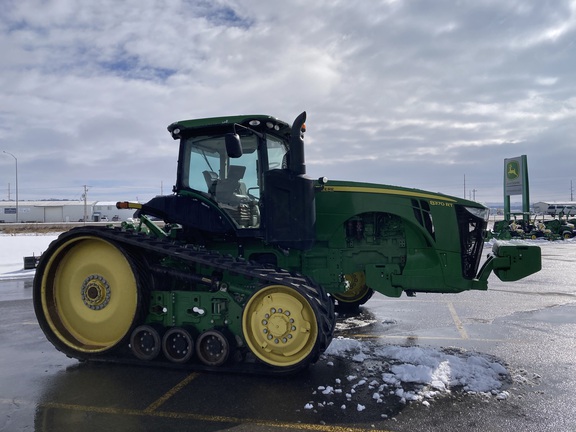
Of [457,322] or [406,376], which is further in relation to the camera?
[457,322]

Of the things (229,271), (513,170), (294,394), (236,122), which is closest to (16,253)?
(236,122)

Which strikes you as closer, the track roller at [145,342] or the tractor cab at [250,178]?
the track roller at [145,342]

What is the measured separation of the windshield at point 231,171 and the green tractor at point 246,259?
1 cm

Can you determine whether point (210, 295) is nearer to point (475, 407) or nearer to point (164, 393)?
point (164, 393)

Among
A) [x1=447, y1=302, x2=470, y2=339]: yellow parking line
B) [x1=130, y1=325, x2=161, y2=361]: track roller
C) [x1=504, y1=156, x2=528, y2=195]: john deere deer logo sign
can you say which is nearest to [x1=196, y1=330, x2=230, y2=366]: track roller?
[x1=130, y1=325, x2=161, y2=361]: track roller

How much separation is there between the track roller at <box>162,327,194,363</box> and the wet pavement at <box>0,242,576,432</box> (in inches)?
7.0

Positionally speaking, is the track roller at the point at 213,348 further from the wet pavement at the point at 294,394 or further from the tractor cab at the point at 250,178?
the tractor cab at the point at 250,178

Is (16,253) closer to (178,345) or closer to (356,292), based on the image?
(356,292)

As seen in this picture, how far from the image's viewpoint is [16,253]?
1903 cm

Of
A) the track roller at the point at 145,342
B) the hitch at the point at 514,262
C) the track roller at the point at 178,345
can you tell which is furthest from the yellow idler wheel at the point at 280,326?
the hitch at the point at 514,262

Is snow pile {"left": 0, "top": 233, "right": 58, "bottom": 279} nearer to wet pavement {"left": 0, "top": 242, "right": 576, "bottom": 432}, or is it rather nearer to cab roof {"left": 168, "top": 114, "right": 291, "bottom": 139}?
wet pavement {"left": 0, "top": 242, "right": 576, "bottom": 432}

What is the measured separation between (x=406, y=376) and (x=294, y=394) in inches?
47.5

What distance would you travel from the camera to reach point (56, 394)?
4562mm

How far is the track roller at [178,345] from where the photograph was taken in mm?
5055
